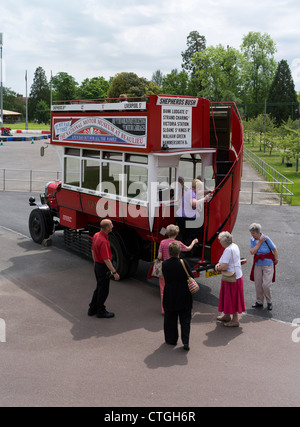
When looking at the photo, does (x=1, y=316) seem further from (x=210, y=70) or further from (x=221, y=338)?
(x=210, y=70)

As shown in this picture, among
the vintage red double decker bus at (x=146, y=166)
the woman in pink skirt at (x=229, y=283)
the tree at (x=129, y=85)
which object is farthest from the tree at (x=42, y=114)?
the woman in pink skirt at (x=229, y=283)

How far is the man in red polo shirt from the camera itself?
763 cm

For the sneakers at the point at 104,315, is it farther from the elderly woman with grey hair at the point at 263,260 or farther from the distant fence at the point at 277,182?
the distant fence at the point at 277,182

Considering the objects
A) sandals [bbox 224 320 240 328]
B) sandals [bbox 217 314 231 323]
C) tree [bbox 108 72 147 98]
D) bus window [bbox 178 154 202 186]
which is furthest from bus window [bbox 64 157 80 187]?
tree [bbox 108 72 147 98]

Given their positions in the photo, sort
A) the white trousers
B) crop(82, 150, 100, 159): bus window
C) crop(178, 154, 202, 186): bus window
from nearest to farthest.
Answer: the white trousers < crop(178, 154, 202, 186): bus window < crop(82, 150, 100, 159): bus window

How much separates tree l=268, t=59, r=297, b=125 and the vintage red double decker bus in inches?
2815

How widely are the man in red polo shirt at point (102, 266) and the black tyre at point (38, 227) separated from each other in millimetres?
5115

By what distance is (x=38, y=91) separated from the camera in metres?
129

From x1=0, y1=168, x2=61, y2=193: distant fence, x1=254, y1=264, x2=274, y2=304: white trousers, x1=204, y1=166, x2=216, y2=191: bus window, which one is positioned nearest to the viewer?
x1=254, y1=264, x2=274, y2=304: white trousers

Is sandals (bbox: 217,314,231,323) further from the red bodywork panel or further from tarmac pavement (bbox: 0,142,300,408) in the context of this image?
the red bodywork panel

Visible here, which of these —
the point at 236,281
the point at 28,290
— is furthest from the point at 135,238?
the point at 236,281

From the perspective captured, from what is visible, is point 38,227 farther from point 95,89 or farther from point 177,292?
point 95,89

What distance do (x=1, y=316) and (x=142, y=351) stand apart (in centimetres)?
269

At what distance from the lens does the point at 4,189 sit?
886 inches
